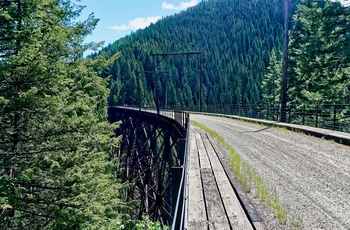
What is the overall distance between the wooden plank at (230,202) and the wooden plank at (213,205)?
78 mm

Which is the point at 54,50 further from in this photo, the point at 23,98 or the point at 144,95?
the point at 144,95

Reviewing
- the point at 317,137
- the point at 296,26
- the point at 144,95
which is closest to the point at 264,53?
the point at 144,95

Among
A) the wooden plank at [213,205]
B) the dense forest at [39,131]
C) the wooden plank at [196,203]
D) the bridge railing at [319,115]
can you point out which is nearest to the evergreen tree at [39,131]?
the dense forest at [39,131]

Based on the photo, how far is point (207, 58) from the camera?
462 feet

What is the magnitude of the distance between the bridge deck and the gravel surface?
411 millimetres

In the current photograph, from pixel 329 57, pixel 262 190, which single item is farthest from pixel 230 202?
pixel 329 57

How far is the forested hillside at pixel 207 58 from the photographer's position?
348 feet

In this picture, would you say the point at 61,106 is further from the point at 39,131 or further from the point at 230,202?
the point at 230,202

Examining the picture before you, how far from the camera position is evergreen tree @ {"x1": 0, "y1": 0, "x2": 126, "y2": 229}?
6.21 meters

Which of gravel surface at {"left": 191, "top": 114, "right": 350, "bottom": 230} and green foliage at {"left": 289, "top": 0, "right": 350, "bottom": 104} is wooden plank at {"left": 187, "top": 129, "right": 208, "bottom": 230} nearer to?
gravel surface at {"left": 191, "top": 114, "right": 350, "bottom": 230}

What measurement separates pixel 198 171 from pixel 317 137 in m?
7.23

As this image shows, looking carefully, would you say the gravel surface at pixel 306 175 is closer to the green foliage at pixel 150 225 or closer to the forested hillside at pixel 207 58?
the green foliage at pixel 150 225

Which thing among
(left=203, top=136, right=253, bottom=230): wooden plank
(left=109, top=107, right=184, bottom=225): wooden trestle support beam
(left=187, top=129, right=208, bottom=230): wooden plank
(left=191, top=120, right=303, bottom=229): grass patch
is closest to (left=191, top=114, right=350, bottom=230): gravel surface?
(left=191, top=120, right=303, bottom=229): grass patch

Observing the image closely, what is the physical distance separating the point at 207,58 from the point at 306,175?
139m
